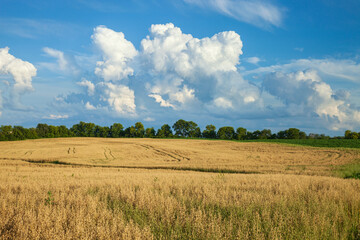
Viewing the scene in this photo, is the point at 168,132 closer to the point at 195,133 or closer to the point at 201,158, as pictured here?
the point at 195,133

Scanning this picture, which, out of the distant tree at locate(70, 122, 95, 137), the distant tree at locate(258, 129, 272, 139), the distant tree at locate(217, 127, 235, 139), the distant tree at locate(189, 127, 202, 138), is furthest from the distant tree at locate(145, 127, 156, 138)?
the distant tree at locate(258, 129, 272, 139)

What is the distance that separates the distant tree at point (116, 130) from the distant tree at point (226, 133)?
50.0 metres

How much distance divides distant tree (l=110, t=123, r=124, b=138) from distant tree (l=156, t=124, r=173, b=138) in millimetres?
19707

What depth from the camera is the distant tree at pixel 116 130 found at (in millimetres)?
123256

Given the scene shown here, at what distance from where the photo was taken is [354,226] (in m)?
6.73

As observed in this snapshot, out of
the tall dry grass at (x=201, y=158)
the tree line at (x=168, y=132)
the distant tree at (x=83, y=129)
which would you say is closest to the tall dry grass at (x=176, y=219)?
the tall dry grass at (x=201, y=158)

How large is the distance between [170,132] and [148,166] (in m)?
91.1

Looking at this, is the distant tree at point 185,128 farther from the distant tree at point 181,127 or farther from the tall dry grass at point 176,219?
the tall dry grass at point 176,219

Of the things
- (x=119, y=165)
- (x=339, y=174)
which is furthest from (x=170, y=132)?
(x=339, y=174)

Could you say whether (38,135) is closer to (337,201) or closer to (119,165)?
(119,165)

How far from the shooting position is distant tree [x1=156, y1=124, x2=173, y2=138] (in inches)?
4682

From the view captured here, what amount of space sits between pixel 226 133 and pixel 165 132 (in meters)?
30.8

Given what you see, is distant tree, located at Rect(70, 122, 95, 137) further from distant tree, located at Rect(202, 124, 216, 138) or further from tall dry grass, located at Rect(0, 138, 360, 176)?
tall dry grass, located at Rect(0, 138, 360, 176)

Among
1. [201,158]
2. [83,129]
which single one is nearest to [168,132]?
[83,129]
